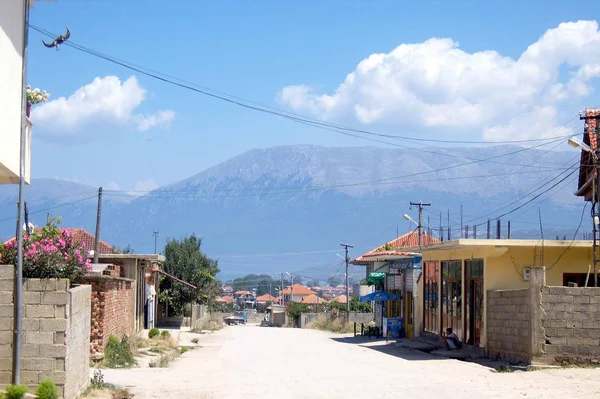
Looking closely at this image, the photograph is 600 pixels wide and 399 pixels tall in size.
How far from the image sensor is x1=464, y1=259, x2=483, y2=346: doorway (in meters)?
27.5

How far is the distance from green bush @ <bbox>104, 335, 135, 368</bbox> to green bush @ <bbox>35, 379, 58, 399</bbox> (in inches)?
372

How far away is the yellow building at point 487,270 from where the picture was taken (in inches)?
1012

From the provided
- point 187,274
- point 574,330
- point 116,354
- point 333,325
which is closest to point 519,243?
point 574,330

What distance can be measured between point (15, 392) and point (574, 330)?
14.8 m

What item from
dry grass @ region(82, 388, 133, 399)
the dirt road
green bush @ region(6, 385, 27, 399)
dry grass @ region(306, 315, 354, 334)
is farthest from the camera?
dry grass @ region(306, 315, 354, 334)

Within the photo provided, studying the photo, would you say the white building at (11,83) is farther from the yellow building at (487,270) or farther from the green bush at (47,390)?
the yellow building at (487,270)

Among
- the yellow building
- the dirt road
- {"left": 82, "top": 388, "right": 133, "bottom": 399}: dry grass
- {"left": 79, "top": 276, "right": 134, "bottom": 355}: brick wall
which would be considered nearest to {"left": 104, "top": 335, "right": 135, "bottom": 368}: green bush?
{"left": 79, "top": 276, "right": 134, "bottom": 355}: brick wall

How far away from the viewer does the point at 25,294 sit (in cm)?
1361

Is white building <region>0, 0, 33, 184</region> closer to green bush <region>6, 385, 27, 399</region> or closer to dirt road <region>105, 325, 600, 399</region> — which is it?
green bush <region>6, 385, 27, 399</region>

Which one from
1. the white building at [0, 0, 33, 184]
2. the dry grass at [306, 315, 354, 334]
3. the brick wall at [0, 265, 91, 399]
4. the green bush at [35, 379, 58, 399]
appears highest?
the white building at [0, 0, 33, 184]

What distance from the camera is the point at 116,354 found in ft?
77.4

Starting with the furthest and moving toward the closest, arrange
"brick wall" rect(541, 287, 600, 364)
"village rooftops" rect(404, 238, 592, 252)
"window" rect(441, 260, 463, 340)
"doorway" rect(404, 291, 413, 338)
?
"doorway" rect(404, 291, 413, 338)
"window" rect(441, 260, 463, 340)
"village rooftops" rect(404, 238, 592, 252)
"brick wall" rect(541, 287, 600, 364)

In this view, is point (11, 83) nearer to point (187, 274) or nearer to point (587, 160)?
point (587, 160)

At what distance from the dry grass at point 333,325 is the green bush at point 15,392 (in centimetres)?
3813
